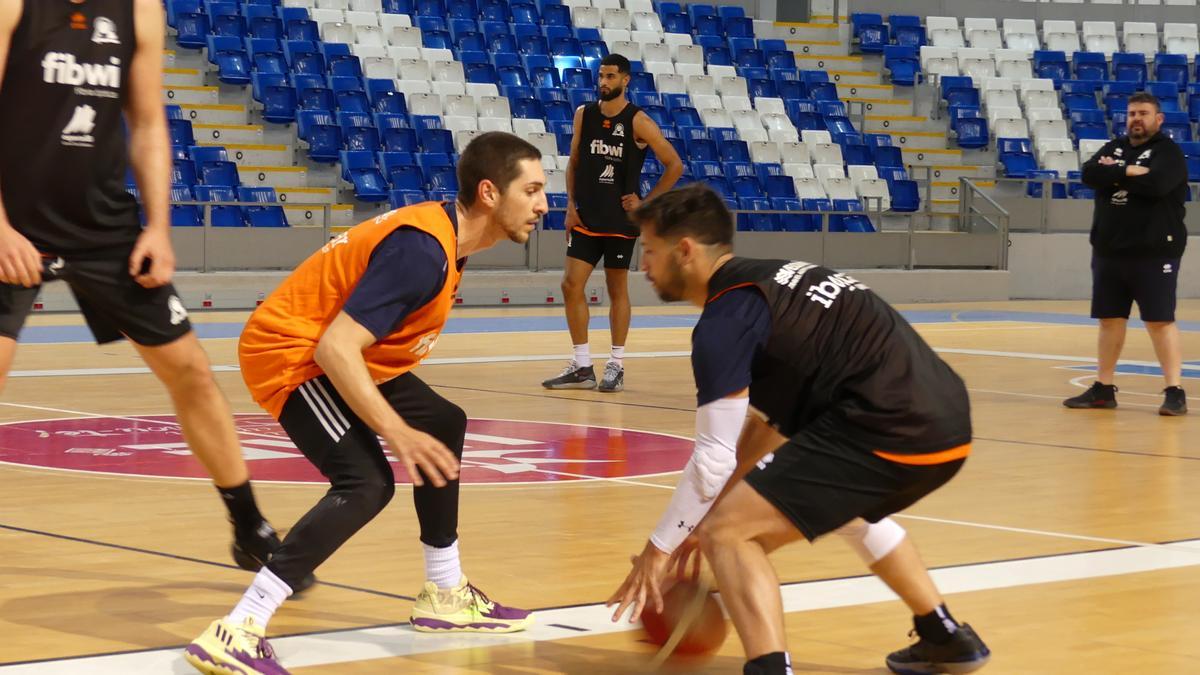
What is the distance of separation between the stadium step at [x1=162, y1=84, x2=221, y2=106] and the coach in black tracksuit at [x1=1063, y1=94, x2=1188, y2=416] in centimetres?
1314

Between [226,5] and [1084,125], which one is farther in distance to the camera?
[1084,125]

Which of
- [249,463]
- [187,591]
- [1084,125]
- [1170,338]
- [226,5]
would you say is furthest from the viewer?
[1084,125]

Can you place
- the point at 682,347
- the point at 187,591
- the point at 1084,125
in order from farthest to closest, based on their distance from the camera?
the point at 1084,125 < the point at 682,347 < the point at 187,591

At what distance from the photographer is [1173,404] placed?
11227mm

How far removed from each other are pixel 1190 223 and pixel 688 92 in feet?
24.2

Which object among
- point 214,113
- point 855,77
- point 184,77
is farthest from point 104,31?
point 855,77

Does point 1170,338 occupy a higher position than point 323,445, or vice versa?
point 323,445

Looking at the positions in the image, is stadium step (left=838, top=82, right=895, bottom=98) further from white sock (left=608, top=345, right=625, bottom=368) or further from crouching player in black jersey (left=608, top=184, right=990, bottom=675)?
crouching player in black jersey (left=608, top=184, right=990, bottom=675)

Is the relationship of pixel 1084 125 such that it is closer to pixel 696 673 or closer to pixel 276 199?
pixel 276 199

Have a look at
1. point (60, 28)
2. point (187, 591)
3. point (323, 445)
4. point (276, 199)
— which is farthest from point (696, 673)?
point (276, 199)

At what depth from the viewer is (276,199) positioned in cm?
2039

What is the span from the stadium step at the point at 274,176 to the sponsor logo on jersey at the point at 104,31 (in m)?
16.3

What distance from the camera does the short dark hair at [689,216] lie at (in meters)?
4.52

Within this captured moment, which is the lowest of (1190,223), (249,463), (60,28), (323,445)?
(1190,223)
